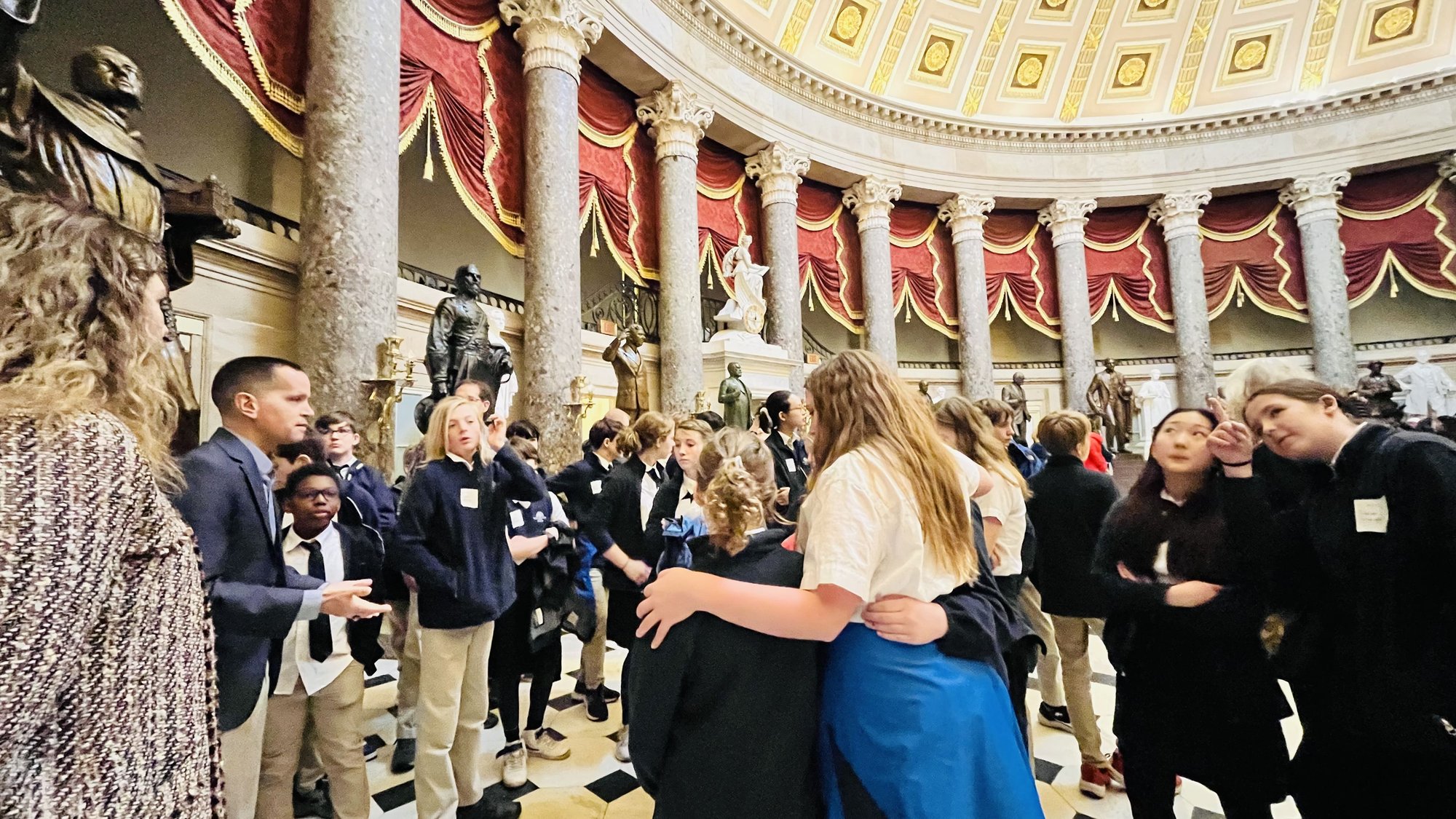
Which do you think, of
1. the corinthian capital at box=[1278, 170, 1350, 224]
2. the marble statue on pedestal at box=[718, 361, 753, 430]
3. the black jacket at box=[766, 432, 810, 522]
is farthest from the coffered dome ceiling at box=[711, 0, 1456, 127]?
the black jacket at box=[766, 432, 810, 522]

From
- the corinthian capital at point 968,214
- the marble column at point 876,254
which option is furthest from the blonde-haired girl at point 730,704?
the corinthian capital at point 968,214

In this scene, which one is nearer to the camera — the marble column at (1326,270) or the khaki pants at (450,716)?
the khaki pants at (450,716)

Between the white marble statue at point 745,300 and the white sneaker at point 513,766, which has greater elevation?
the white marble statue at point 745,300

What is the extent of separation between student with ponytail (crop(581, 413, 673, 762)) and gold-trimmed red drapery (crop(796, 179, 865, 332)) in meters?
9.37

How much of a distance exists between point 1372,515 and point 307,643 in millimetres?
2691

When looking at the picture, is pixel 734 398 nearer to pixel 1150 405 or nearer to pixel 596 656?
pixel 596 656

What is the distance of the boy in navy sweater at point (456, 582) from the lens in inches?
74.5

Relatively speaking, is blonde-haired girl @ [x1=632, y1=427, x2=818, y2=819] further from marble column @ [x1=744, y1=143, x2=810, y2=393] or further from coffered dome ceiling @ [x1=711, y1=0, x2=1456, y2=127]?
coffered dome ceiling @ [x1=711, y1=0, x2=1456, y2=127]

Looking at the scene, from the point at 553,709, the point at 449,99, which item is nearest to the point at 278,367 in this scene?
the point at 553,709

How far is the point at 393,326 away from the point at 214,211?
6.67ft

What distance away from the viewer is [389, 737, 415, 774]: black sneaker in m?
2.48

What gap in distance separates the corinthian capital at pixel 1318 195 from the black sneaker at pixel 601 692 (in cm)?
1697

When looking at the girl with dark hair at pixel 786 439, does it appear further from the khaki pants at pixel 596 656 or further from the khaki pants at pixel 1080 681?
the khaki pants at pixel 1080 681

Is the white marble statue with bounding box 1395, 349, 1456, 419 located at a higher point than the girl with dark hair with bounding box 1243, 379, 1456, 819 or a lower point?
higher
